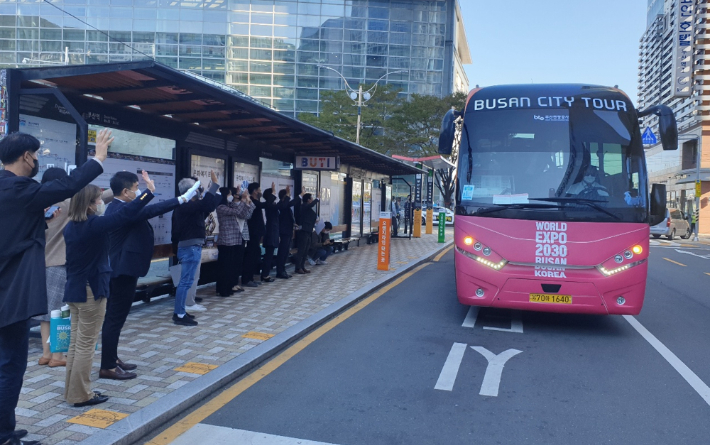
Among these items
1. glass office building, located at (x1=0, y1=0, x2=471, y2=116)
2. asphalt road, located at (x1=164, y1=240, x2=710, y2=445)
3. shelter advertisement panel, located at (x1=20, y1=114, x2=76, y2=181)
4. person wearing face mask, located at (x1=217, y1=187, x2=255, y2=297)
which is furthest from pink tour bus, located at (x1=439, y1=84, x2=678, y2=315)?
glass office building, located at (x1=0, y1=0, x2=471, y2=116)

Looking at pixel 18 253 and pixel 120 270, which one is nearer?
pixel 18 253

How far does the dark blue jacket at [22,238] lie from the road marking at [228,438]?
4.40 feet

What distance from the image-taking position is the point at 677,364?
5.87 meters

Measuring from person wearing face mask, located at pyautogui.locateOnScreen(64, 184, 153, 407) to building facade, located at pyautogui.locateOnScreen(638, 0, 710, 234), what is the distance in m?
34.0

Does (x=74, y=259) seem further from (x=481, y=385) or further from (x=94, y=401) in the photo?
(x=481, y=385)

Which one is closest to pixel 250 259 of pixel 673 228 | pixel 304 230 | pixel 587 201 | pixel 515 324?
pixel 304 230

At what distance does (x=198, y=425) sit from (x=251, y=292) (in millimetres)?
5308

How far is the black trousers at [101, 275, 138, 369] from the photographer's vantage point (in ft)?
15.5

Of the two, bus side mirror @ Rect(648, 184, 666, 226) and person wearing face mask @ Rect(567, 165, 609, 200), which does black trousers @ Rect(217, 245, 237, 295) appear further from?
bus side mirror @ Rect(648, 184, 666, 226)

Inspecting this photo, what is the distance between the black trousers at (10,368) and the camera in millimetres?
3248

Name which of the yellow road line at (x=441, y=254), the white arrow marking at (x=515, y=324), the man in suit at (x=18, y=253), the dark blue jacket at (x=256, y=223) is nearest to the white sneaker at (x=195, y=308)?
the dark blue jacket at (x=256, y=223)

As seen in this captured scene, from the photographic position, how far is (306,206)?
1195 centimetres

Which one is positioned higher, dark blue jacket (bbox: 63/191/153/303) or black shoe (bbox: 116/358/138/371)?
dark blue jacket (bbox: 63/191/153/303)

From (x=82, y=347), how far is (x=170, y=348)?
1746 mm
